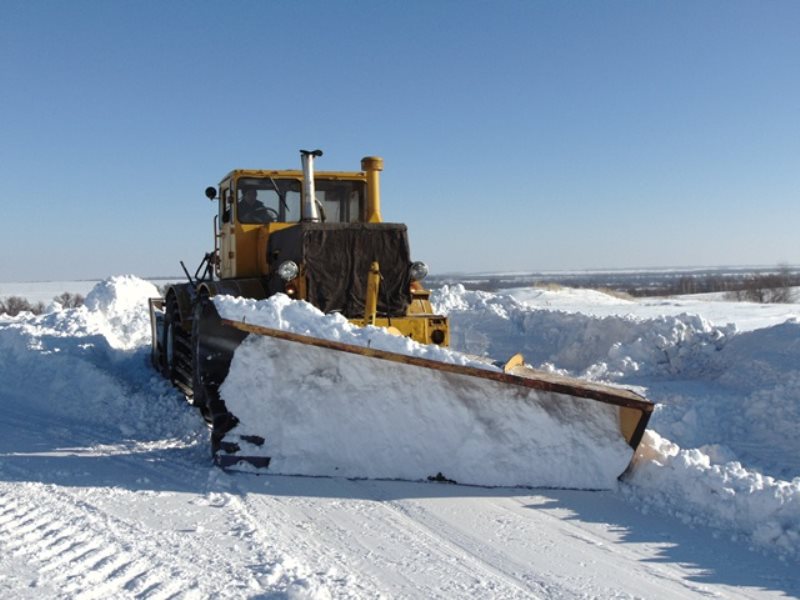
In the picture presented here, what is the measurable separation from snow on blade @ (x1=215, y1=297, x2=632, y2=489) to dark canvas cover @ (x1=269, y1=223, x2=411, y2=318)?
3.81ft

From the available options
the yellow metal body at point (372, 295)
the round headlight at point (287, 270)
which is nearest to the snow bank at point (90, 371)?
the round headlight at point (287, 270)

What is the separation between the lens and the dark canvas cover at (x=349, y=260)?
6105 mm

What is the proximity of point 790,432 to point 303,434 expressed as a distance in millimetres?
4452

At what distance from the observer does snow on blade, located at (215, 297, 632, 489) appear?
15.2 ft

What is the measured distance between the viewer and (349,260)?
20.4 feet

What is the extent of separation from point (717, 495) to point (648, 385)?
4936 mm

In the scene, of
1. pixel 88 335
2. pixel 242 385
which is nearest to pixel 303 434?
pixel 242 385

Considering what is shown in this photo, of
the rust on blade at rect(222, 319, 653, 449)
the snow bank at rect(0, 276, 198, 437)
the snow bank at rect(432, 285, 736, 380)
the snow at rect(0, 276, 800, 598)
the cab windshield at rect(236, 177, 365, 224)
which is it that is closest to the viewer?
the snow at rect(0, 276, 800, 598)

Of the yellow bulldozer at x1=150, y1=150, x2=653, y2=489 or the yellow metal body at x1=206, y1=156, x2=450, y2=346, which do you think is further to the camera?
the yellow metal body at x1=206, y1=156, x2=450, y2=346

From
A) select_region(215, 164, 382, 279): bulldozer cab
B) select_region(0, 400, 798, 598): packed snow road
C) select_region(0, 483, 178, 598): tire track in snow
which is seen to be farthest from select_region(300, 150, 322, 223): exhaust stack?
select_region(0, 483, 178, 598): tire track in snow

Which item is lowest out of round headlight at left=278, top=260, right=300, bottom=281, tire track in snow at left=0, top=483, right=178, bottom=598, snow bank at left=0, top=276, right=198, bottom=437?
tire track in snow at left=0, top=483, right=178, bottom=598

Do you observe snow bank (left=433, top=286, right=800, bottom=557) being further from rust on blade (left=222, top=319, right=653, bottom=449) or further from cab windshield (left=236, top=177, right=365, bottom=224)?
cab windshield (left=236, top=177, right=365, bottom=224)

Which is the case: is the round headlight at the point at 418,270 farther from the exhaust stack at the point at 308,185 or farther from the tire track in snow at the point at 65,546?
the tire track in snow at the point at 65,546

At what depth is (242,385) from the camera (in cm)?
494
